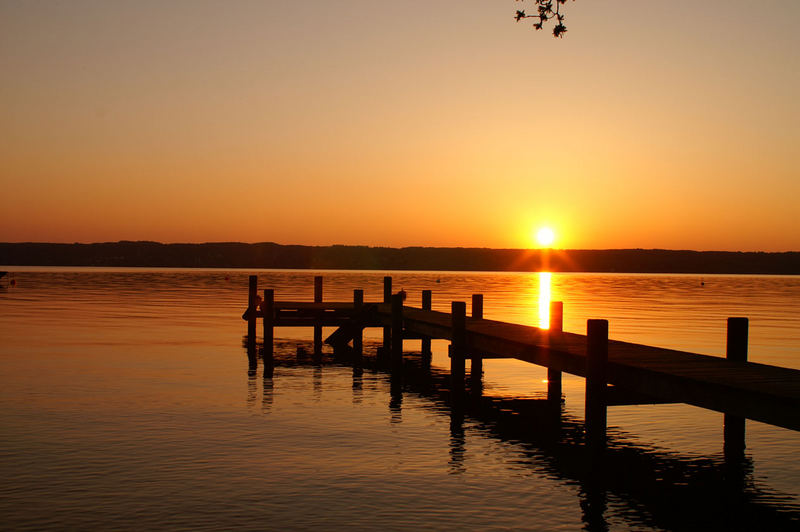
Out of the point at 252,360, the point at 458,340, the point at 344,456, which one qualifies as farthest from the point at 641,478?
the point at 252,360

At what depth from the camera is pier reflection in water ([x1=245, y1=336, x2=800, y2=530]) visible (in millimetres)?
12664

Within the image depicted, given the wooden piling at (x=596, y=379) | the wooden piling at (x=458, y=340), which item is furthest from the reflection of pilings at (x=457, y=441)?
the wooden piling at (x=596, y=379)

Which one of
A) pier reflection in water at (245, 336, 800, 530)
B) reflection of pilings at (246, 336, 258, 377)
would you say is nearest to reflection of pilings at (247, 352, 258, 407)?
reflection of pilings at (246, 336, 258, 377)

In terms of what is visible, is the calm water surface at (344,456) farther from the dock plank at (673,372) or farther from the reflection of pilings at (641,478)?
the dock plank at (673,372)

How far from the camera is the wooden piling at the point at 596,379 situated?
14750 millimetres

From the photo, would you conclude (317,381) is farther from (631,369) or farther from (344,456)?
(631,369)

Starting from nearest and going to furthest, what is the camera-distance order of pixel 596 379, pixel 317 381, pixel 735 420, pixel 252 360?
pixel 596 379, pixel 735 420, pixel 317 381, pixel 252 360

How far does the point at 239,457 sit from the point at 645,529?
7281mm

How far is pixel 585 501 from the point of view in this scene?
13414 millimetres

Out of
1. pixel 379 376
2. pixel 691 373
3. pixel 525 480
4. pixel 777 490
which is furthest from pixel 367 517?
pixel 379 376

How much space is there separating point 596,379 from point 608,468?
1820mm

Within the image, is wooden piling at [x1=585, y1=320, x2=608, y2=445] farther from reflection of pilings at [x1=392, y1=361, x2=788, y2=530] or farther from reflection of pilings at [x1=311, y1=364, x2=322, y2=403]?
reflection of pilings at [x1=311, y1=364, x2=322, y2=403]

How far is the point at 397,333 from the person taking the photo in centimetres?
2708

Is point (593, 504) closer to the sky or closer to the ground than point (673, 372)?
closer to the ground
